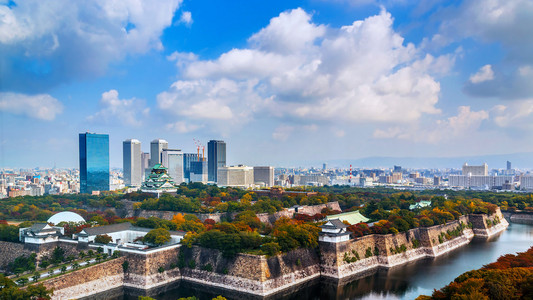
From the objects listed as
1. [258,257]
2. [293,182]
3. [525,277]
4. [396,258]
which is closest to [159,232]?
[258,257]

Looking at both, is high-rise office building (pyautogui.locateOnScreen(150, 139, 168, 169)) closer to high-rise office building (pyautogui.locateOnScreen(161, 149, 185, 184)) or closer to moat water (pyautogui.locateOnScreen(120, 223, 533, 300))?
high-rise office building (pyautogui.locateOnScreen(161, 149, 185, 184))

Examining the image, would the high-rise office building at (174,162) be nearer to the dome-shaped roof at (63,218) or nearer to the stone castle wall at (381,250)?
the dome-shaped roof at (63,218)

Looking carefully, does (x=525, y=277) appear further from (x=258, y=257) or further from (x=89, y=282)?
(x=89, y=282)

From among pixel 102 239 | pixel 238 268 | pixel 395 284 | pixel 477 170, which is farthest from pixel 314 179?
pixel 238 268

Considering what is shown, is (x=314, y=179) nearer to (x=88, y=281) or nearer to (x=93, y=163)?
(x=93, y=163)

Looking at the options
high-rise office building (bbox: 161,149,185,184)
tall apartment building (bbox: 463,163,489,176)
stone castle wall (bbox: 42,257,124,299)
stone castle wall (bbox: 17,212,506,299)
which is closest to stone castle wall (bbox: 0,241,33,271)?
stone castle wall (bbox: 42,257,124,299)

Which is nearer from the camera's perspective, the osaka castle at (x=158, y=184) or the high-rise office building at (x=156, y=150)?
the osaka castle at (x=158, y=184)

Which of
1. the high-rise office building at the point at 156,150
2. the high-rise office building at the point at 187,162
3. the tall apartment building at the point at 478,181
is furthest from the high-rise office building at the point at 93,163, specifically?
the tall apartment building at the point at 478,181
